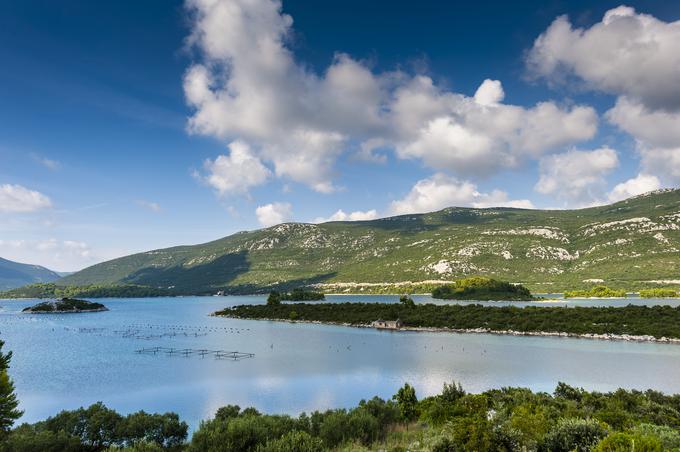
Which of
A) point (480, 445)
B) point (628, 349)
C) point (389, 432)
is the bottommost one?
point (628, 349)

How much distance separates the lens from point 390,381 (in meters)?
52.1

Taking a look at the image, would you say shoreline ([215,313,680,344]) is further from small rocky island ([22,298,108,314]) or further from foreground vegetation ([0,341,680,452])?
small rocky island ([22,298,108,314])

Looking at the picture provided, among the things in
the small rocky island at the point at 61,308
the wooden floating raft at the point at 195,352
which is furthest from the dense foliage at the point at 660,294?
the small rocky island at the point at 61,308

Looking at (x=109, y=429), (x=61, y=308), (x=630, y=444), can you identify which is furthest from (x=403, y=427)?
(x=61, y=308)

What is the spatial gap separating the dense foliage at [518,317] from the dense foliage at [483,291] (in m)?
63.1

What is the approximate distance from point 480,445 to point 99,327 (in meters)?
134

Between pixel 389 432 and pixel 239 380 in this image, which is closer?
pixel 389 432

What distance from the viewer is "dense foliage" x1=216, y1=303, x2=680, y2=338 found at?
85125 mm

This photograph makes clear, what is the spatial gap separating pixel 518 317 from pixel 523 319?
226cm

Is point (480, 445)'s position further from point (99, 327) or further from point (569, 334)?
point (99, 327)

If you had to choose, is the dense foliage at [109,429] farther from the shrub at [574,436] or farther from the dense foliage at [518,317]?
the dense foliage at [518,317]

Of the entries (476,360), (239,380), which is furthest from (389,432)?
(476,360)

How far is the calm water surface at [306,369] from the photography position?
45.3 metres

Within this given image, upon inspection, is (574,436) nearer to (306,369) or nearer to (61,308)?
(306,369)
